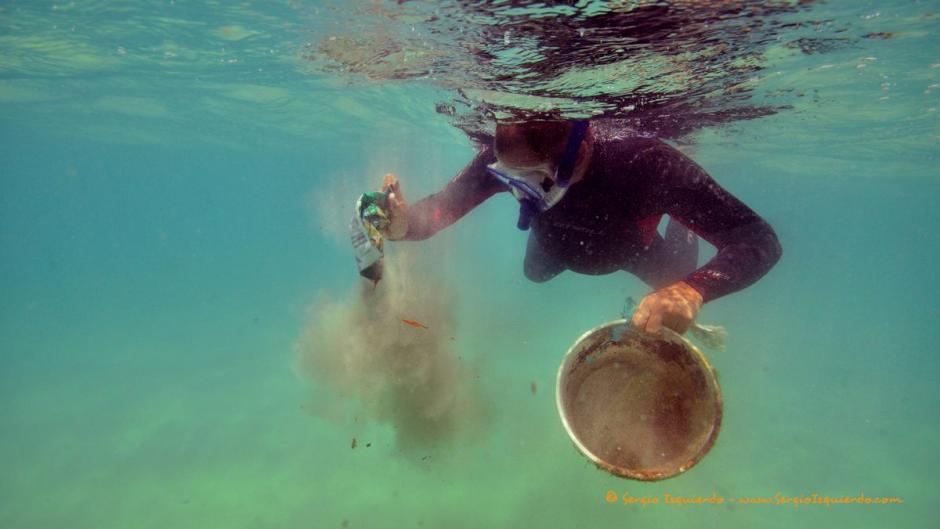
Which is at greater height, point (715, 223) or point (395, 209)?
point (715, 223)

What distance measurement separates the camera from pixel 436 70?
7754 millimetres

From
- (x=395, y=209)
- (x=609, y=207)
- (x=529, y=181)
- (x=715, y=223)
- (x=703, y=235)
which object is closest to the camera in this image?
(x=715, y=223)

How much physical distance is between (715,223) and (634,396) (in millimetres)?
1460

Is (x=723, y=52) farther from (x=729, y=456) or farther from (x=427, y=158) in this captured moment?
(x=427, y=158)

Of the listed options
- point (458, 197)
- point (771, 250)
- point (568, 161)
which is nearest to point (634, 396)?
point (771, 250)

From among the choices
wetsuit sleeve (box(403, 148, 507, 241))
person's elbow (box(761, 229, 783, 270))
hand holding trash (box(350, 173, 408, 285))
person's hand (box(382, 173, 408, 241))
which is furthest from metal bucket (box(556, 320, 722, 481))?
wetsuit sleeve (box(403, 148, 507, 241))

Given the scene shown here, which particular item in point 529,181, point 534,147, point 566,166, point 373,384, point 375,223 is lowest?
point 373,384

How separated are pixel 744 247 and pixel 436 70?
6.18 meters

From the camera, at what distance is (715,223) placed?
3.45 m

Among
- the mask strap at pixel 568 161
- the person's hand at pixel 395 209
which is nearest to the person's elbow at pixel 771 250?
the mask strap at pixel 568 161

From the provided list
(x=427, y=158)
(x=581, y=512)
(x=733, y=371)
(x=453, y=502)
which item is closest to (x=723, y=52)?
(x=581, y=512)

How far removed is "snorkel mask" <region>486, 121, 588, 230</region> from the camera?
412 cm

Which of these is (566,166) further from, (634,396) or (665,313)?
(634,396)

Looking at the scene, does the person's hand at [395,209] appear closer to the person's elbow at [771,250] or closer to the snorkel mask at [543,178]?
the snorkel mask at [543,178]
